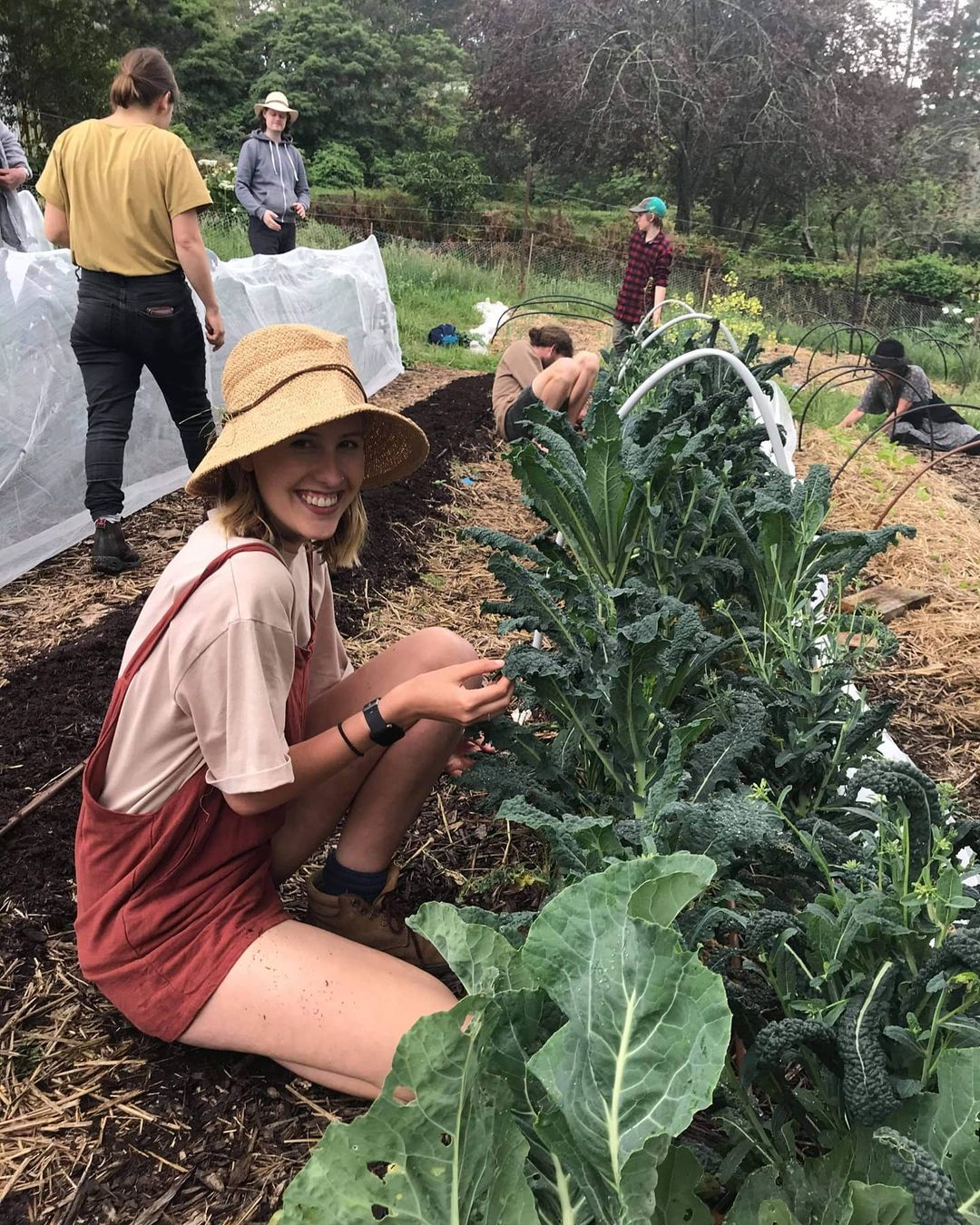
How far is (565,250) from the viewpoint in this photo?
1798 cm

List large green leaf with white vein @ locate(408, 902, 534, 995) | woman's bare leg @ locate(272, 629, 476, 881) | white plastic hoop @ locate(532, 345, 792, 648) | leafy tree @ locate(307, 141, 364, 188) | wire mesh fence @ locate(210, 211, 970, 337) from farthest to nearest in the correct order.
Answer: leafy tree @ locate(307, 141, 364, 188) < wire mesh fence @ locate(210, 211, 970, 337) < white plastic hoop @ locate(532, 345, 792, 648) < woman's bare leg @ locate(272, 629, 476, 881) < large green leaf with white vein @ locate(408, 902, 534, 995)

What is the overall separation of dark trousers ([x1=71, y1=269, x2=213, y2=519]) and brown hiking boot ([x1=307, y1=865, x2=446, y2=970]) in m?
2.46

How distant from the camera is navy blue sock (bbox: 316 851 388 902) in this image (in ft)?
6.24

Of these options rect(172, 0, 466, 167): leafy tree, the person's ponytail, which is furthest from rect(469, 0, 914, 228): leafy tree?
the person's ponytail

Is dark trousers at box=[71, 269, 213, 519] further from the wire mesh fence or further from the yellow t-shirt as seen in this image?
the wire mesh fence

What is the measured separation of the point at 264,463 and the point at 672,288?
1673 cm

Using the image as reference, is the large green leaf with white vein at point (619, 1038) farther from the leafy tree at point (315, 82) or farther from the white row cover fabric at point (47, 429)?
the leafy tree at point (315, 82)

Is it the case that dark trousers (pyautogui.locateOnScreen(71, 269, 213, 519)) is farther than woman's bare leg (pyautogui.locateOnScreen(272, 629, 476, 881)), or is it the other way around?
dark trousers (pyautogui.locateOnScreen(71, 269, 213, 519))

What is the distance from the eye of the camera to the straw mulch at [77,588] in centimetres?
336

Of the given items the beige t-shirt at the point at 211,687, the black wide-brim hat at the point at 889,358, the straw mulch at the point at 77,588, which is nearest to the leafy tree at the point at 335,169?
the black wide-brim hat at the point at 889,358

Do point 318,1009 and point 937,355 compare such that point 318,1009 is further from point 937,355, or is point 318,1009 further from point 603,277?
point 603,277

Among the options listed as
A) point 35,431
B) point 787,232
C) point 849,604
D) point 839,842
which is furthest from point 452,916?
point 787,232

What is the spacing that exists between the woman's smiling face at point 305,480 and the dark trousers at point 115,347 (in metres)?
2.30

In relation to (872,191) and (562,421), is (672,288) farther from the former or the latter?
(562,421)
